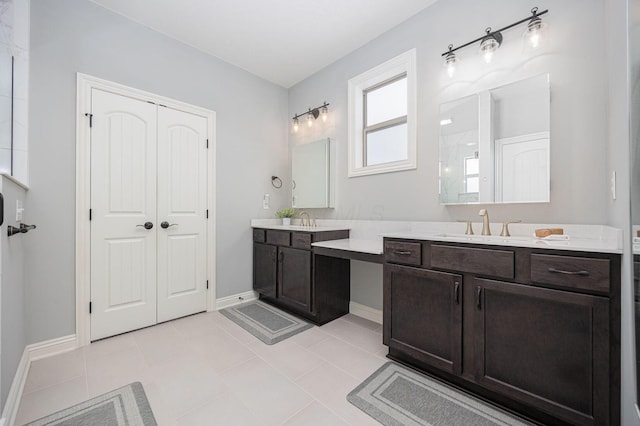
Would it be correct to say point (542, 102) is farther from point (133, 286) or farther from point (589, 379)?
point (133, 286)

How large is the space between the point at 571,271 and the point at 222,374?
7.10 ft

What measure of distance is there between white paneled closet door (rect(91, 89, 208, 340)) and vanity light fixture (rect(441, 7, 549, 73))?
2576 mm

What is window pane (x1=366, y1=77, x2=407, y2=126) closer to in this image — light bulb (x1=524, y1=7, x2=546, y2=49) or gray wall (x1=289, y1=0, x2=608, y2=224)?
gray wall (x1=289, y1=0, x2=608, y2=224)

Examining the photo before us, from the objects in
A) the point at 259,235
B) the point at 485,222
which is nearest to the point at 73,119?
the point at 259,235

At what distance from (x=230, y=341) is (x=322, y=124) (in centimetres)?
263

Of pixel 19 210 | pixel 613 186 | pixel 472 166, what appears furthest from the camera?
pixel 472 166

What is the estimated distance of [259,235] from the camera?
A: 3344 millimetres

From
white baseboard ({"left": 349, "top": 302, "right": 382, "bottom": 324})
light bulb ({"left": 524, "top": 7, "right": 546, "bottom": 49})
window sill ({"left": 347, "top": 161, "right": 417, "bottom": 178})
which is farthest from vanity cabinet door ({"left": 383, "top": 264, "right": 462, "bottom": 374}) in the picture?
light bulb ({"left": 524, "top": 7, "right": 546, "bottom": 49})

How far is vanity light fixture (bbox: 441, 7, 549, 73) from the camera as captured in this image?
5.85 feet

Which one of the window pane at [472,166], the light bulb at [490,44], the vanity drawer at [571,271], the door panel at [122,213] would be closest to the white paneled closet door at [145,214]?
the door panel at [122,213]

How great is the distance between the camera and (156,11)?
2441mm

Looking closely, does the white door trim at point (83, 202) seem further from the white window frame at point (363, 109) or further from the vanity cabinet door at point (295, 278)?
the white window frame at point (363, 109)

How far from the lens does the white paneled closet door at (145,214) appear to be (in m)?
2.38

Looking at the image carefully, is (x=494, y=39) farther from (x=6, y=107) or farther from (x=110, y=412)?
(x=6, y=107)
